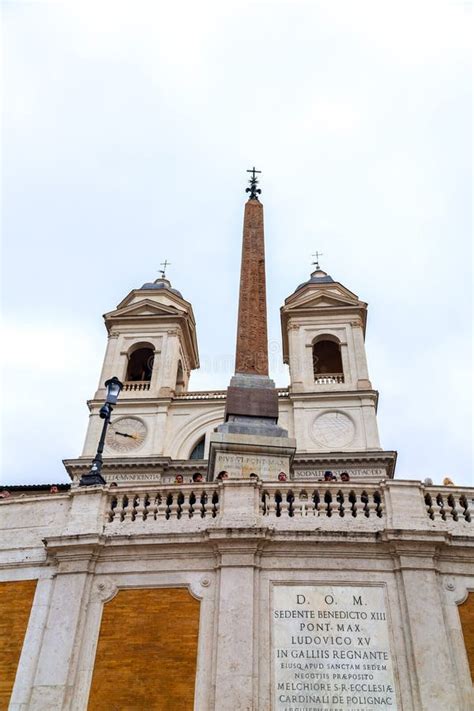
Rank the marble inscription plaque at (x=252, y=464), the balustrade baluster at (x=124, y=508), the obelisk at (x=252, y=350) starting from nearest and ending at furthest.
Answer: the balustrade baluster at (x=124, y=508), the marble inscription plaque at (x=252, y=464), the obelisk at (x=252, y=350)

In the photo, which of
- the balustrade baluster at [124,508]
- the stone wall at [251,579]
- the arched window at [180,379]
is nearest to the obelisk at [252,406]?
the balustrade baluster at [124,508]

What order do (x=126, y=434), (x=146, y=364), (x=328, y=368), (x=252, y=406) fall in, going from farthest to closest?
(x=146, y=364), (x=328, y=368), (x=126, y=434), (x=252, y=406)

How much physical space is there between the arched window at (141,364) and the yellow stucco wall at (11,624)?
83.9 ft

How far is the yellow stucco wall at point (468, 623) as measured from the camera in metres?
8.82

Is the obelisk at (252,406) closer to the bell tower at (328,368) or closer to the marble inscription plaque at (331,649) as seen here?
the marble inscription plaque at (331,649)

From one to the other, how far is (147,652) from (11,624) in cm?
208

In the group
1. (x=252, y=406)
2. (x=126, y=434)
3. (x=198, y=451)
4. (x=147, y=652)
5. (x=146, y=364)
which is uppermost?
(x=146, y=364)

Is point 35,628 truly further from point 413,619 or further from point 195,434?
point 195,434

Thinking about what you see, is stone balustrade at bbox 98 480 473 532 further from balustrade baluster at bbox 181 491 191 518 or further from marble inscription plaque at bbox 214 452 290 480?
marble inscription plaque at bbox 214 452 290 480

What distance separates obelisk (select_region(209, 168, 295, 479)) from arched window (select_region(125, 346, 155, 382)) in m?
15.5

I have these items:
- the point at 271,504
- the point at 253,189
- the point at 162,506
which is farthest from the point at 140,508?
the point at 253,189

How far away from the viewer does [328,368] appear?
3628 cm

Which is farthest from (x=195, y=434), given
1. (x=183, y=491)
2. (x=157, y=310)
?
(x=183, y=491)

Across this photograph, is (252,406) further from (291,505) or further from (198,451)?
(198,451)
